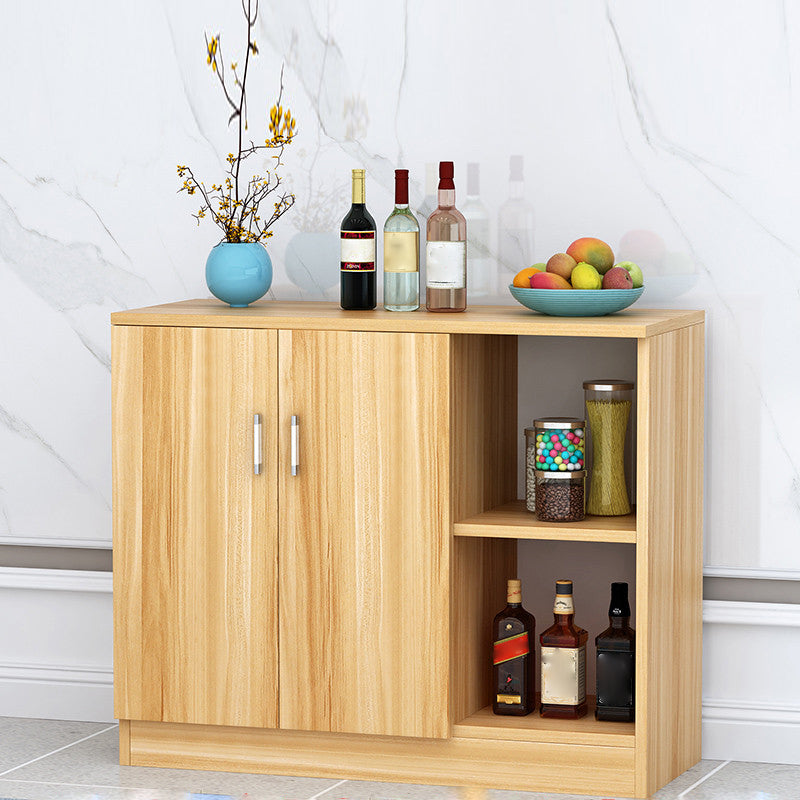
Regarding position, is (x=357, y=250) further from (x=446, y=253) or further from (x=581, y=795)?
(x=581, y=795)

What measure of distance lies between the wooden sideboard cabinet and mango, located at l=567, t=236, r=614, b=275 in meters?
0.11

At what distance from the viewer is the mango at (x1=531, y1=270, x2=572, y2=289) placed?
262cm

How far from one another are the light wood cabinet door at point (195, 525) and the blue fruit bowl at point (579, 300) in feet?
1.61

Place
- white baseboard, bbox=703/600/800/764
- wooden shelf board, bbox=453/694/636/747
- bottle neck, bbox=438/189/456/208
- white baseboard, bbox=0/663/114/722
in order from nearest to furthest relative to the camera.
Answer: wooden shelf board, bbox=453/694/636/747 < bottle neck, bbox=438/189/456/208 < white baseboard, bbox=703/600/800/764 < white baseboard, bbox=0/663/114/722

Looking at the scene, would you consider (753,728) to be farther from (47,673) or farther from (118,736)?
(47,673)

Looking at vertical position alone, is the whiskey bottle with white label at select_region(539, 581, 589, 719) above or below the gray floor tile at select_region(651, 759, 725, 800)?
above

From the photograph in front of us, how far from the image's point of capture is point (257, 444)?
2.65 meters

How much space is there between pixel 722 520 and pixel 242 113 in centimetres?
131

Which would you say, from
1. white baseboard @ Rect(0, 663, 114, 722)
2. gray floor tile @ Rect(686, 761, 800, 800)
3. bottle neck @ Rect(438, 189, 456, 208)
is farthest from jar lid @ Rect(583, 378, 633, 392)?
white baseboard @ Rect(0, 663, 114, 722)

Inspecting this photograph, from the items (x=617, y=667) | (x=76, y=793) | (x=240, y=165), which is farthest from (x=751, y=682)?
(x=240, y=165)

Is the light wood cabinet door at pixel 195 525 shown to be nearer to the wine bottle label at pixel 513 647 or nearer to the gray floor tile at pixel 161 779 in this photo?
the gray floor tile at pixel 161 779

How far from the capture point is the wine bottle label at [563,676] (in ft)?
8.87

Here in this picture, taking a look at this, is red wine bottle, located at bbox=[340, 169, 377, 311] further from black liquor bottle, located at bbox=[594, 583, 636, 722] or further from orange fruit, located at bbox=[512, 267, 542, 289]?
black liquor bottle, located at bbox=[594, 583, 636, 722]

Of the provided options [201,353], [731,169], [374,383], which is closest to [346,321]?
[374,383]
